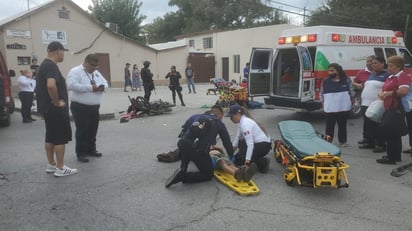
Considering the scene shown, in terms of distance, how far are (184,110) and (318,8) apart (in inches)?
939

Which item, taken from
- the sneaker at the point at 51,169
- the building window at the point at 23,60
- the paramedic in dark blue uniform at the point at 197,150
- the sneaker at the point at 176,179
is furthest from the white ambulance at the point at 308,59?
the building window at the point at 23,60

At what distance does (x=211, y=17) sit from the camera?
46.0 meters

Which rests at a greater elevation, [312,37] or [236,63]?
[312,37]

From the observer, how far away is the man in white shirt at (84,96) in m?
5.92

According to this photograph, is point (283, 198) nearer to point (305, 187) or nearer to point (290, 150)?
point (305, 187)

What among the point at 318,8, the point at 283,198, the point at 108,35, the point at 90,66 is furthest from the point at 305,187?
the point at 318,8

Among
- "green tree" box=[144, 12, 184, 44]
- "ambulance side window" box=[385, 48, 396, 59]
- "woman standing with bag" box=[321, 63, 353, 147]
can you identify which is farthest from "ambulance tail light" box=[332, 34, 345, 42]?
"green tree" box=[144, 12, 184, 44]

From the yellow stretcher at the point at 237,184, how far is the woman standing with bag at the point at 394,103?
238 centimetres

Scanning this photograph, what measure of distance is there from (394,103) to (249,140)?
94.8 inches

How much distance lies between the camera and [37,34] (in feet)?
65.0

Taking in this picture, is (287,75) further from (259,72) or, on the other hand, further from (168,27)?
(168,27)

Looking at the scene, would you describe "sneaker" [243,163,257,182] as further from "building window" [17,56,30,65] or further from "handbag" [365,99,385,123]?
"building window" [17,56,30,65]

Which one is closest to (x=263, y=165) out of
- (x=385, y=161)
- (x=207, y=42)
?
(x=385, y=161)

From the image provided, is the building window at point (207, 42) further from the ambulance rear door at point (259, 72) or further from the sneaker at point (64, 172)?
the sneaker at point (64, 172)
